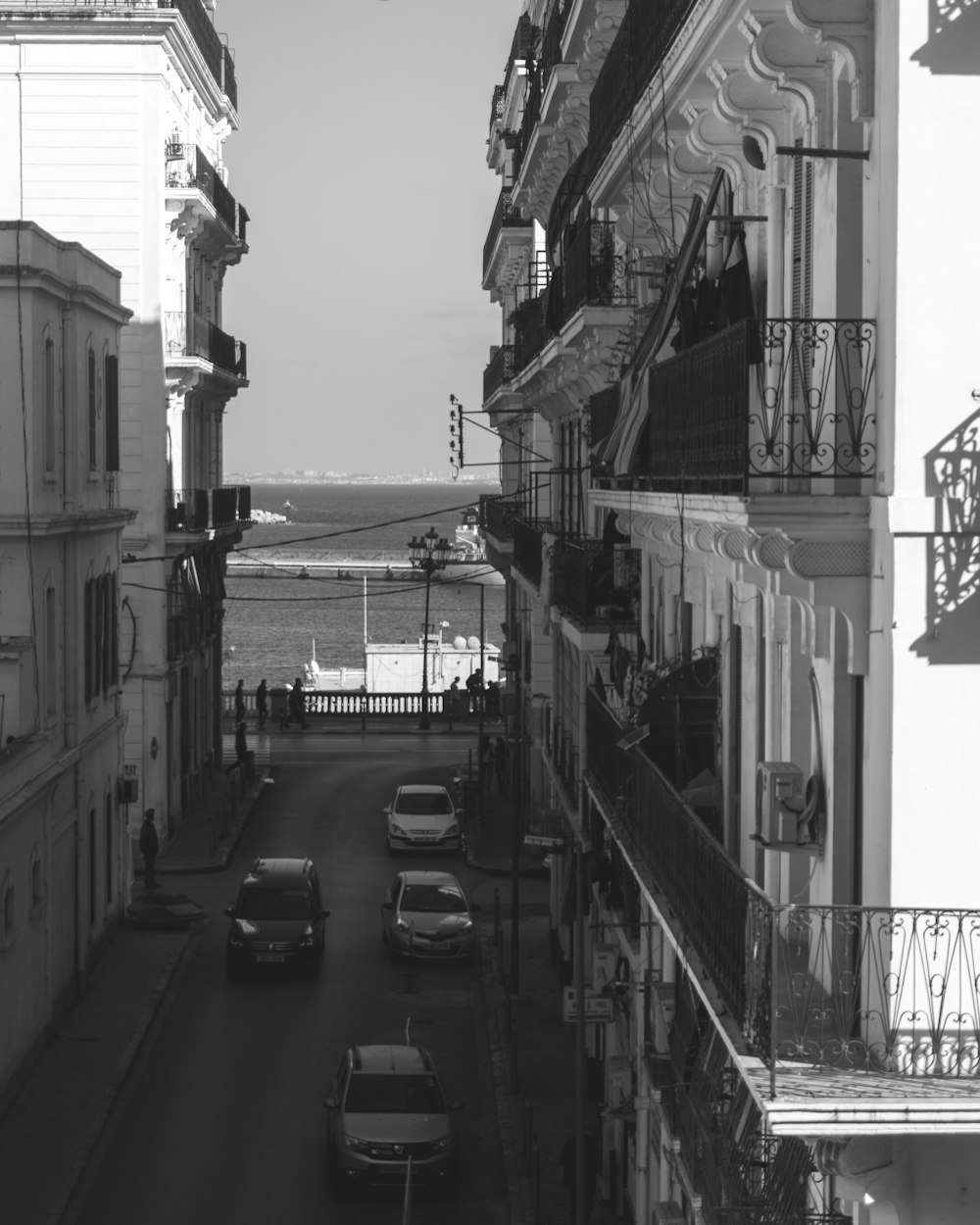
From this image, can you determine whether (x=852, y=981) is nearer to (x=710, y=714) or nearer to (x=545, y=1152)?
(x=710, y=714)

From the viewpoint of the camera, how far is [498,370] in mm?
49469

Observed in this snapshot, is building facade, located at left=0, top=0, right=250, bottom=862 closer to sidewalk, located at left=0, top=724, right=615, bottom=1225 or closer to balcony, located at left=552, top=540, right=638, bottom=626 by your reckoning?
sidewalk, located at left=0, top=724, right=615, bottom=1225

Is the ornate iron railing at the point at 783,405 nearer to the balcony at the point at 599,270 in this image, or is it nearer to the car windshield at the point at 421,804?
the balcony at the point at 599,270

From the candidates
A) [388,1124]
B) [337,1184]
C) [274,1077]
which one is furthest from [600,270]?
[274,1077]

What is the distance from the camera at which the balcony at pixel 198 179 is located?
4544 cm

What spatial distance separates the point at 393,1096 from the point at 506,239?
29059 millimetres

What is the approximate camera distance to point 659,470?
14281 mm

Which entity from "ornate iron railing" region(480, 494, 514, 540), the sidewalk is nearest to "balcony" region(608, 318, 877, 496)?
the sidewalk

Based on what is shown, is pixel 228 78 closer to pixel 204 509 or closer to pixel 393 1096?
pixel 204 509

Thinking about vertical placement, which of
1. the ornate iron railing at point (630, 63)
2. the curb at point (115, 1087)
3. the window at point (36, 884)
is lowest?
the curb at point (115, 1087)

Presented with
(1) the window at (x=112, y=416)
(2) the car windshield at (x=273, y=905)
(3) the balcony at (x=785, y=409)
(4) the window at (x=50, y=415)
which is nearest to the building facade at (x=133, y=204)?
(1) the window at (x=112, y=416)

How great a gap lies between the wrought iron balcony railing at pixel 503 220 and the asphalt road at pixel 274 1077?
48.5ft

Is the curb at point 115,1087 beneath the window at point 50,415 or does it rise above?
beneath

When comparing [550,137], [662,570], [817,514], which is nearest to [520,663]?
[550,137]
